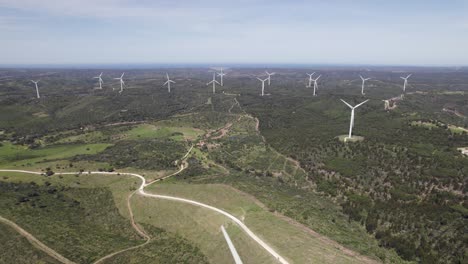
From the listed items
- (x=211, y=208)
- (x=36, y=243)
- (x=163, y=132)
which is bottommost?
(x=163, y=132)

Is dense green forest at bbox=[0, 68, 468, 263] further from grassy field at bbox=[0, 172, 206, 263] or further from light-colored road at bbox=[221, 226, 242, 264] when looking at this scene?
light-colored road at bbox=[221, 226, 242, 264]

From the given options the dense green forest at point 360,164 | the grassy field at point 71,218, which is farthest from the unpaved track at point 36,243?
the dense green forest at point 360,164

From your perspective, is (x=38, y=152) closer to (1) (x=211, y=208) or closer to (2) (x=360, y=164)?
(1) (x=211, y=208)

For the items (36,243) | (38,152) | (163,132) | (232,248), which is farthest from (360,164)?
(38,152)

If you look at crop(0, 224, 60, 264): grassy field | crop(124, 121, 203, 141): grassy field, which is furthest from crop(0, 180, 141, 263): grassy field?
crop(124, 121, 203, 141): grassy field

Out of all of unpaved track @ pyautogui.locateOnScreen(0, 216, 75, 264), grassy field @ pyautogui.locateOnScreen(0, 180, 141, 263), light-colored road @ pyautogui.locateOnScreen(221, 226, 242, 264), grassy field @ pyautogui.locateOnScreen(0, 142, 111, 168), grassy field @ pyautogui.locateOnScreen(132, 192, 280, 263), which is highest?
light-colored road @ pyautogui.locateOnScreen(221, 226, 242, 264)

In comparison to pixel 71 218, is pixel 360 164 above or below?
above

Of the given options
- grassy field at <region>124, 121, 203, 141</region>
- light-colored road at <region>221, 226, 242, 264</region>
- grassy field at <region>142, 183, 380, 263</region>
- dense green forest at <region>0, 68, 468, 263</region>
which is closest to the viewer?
grassy field at <region>142, 183, 380, 263</region>
